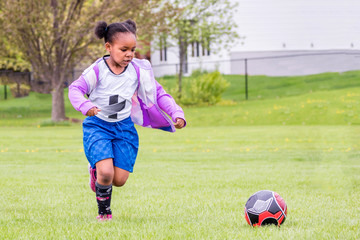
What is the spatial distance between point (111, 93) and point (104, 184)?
0.86m

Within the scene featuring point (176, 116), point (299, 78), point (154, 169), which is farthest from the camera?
point (299, 78)

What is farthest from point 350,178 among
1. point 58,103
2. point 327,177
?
point 58,103

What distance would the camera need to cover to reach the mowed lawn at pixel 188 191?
454 centimetres

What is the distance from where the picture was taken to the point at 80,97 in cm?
489

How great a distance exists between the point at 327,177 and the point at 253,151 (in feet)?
14.8

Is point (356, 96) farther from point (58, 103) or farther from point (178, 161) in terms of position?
point (178, 161)

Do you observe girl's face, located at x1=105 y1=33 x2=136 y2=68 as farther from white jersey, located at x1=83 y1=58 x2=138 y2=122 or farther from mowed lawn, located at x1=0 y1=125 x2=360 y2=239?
mowed lawn, located at x1=0 y1=125 x2=360 y2=239

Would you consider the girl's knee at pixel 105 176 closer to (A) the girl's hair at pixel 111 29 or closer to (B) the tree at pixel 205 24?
(A) the girl's hair at pixel 111 29

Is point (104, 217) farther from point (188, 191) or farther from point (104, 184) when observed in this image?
point (188, 191)

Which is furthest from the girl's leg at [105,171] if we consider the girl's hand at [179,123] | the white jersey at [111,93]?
the girl's hand at [179,123]

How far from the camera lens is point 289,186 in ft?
25.0

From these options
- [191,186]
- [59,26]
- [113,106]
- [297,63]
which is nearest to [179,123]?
[113,106]

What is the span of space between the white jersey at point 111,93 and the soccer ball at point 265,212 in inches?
60.2

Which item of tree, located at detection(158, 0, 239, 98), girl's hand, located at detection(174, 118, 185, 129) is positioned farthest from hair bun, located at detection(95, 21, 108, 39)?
tree, located at detection(158, 0, 239, 98)
